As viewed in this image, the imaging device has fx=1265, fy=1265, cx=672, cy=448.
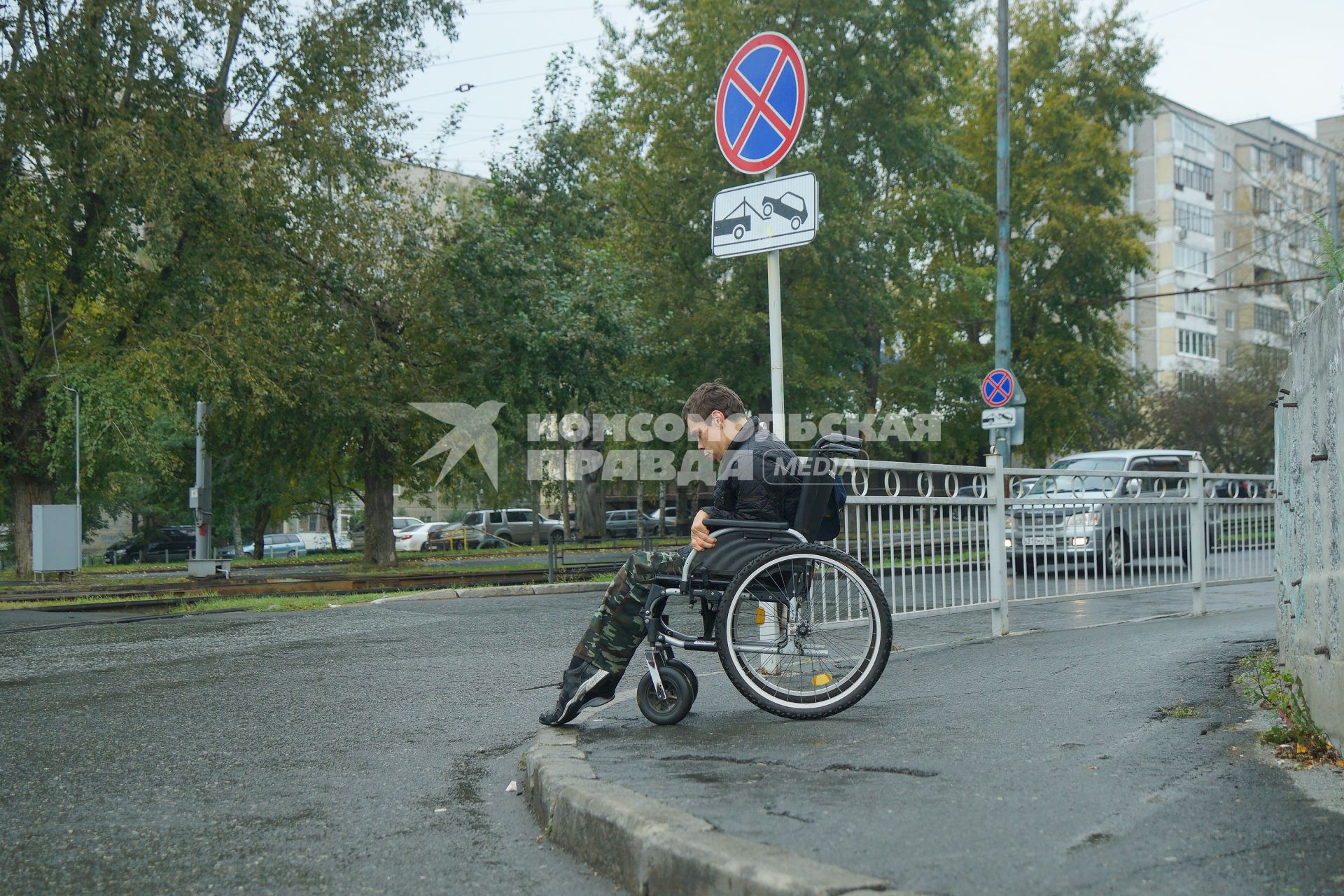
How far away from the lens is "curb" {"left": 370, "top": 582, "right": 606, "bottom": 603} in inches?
601

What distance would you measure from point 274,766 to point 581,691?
4.30 ft

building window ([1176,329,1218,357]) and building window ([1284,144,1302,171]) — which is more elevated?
building window ([1284,144,1302,171])

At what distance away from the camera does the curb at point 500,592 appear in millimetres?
15258

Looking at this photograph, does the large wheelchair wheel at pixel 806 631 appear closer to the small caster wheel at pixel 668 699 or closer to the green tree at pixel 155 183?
the small caster wheel at pixel 668 699

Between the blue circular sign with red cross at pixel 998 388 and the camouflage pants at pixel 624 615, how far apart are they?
18381 mm

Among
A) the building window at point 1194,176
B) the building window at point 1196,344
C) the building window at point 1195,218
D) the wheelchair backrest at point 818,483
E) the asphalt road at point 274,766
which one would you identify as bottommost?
the asphalt road at point 274,766

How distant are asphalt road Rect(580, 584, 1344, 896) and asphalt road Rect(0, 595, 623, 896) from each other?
585 mm

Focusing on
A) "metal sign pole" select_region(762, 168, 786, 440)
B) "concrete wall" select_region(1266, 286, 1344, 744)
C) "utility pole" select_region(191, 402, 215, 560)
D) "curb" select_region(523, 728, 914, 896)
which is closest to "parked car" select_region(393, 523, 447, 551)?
"utility pole" select_region(191, 402, 215, 560)

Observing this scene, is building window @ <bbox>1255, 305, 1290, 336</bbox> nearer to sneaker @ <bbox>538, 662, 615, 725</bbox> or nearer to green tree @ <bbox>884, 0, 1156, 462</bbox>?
green tree @ <bbox>884, 0, 1156, 462</bbox>

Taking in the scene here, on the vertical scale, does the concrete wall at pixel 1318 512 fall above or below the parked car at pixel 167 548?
above

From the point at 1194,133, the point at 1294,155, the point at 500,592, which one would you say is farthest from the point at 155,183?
the point at 1294,155

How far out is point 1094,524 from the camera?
10.5 m

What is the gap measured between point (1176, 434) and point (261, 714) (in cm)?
4778

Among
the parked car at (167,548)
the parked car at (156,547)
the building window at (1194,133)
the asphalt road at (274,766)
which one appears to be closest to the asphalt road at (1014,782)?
the asphalt road at (274,766)
